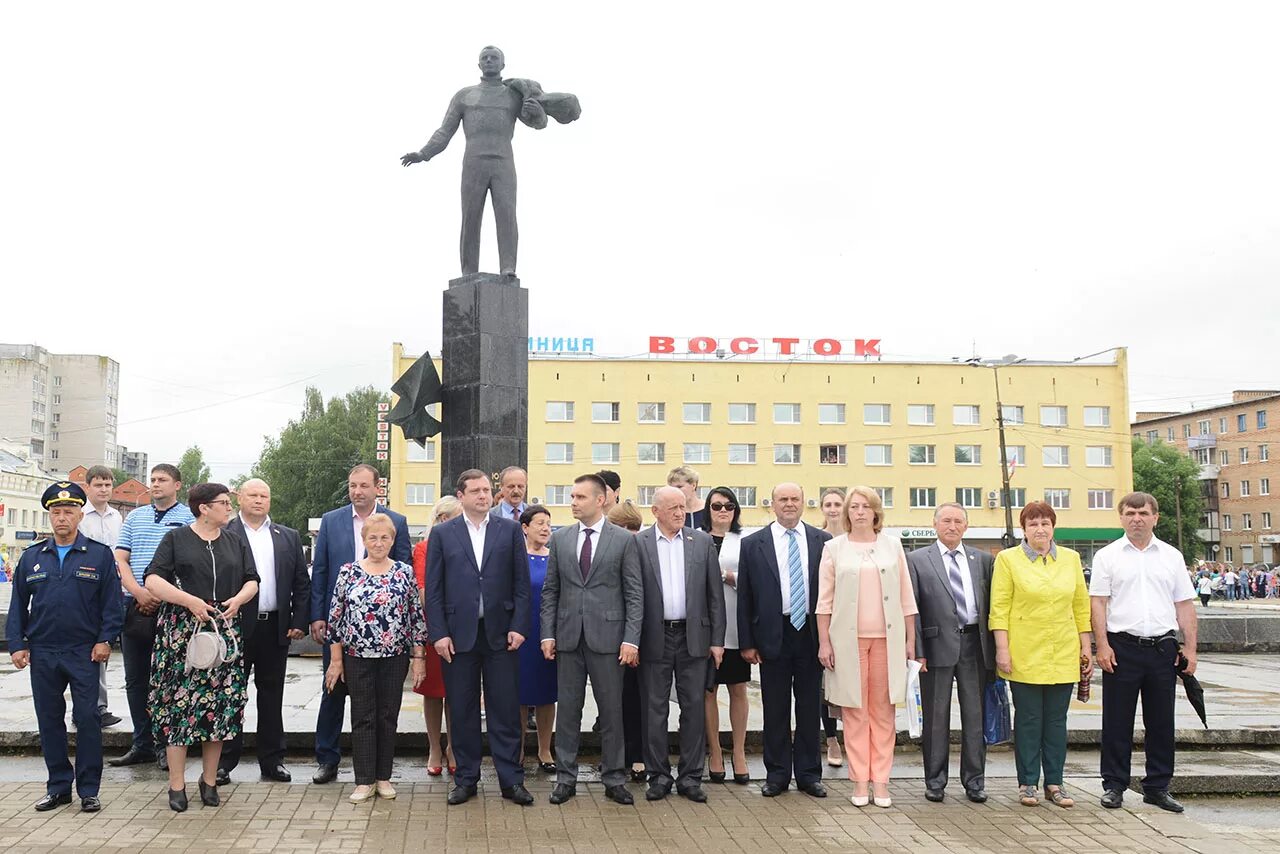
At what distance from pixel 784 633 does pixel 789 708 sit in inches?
18.1

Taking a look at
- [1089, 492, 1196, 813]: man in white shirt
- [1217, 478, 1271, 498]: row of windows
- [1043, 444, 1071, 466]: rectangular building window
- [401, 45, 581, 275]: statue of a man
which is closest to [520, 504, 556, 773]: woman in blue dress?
[1089, 492, 1196, 813]: man in white shirt

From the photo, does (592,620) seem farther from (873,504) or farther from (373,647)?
(873,504)

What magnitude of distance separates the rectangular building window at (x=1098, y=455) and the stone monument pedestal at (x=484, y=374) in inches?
1965

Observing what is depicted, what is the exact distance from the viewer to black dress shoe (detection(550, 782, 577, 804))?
6094 millimetres

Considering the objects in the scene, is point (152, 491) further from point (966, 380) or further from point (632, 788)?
point (966, 380)

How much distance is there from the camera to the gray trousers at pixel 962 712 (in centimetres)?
636

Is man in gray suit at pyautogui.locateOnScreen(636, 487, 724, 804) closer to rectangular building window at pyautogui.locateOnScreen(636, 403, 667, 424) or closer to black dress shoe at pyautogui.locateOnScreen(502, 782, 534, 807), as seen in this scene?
black dress shoe at pyautogui.locateOnScreen(502, 782, 534, 807)

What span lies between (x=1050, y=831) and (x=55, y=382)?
394 ft

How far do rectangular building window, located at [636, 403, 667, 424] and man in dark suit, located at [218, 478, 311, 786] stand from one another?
1810 inches

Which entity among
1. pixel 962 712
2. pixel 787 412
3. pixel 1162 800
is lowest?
pixel 1162 800

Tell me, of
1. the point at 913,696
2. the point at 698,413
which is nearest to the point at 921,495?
the point at 698,413

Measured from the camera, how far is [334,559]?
6789 mm

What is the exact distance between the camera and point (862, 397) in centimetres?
5388

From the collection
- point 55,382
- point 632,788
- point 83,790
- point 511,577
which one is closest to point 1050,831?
point 632,788
